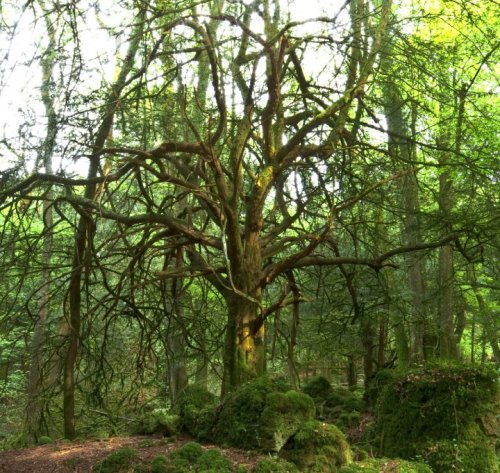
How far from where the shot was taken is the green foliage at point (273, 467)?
3631mm

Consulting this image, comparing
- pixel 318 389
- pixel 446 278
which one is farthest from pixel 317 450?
pixel 446 278

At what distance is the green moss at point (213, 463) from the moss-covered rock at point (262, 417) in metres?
0.43

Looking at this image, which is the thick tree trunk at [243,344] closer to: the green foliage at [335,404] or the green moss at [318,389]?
the green foliage at [335,404]

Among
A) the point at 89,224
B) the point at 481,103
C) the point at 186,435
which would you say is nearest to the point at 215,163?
the point at 89,224

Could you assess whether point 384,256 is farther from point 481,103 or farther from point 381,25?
point 481,103

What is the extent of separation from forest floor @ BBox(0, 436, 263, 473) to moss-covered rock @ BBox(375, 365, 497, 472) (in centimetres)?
172

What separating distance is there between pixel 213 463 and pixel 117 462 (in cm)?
77

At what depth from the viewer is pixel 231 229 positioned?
17.4 feet

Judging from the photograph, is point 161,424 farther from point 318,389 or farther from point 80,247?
point 318,389

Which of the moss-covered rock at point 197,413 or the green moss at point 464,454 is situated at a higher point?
the moss-covered rock at point 197,413

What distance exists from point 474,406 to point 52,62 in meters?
4.97

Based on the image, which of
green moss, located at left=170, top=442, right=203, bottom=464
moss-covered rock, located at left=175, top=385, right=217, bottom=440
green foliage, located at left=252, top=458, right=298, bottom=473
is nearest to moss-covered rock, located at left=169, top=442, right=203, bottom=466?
green moss, located at left=170, top=442, right=203, bottom=464

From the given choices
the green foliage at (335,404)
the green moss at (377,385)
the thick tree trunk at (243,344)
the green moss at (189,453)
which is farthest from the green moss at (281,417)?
the green moss at (377,385)

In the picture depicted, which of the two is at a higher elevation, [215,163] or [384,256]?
[215,163]
